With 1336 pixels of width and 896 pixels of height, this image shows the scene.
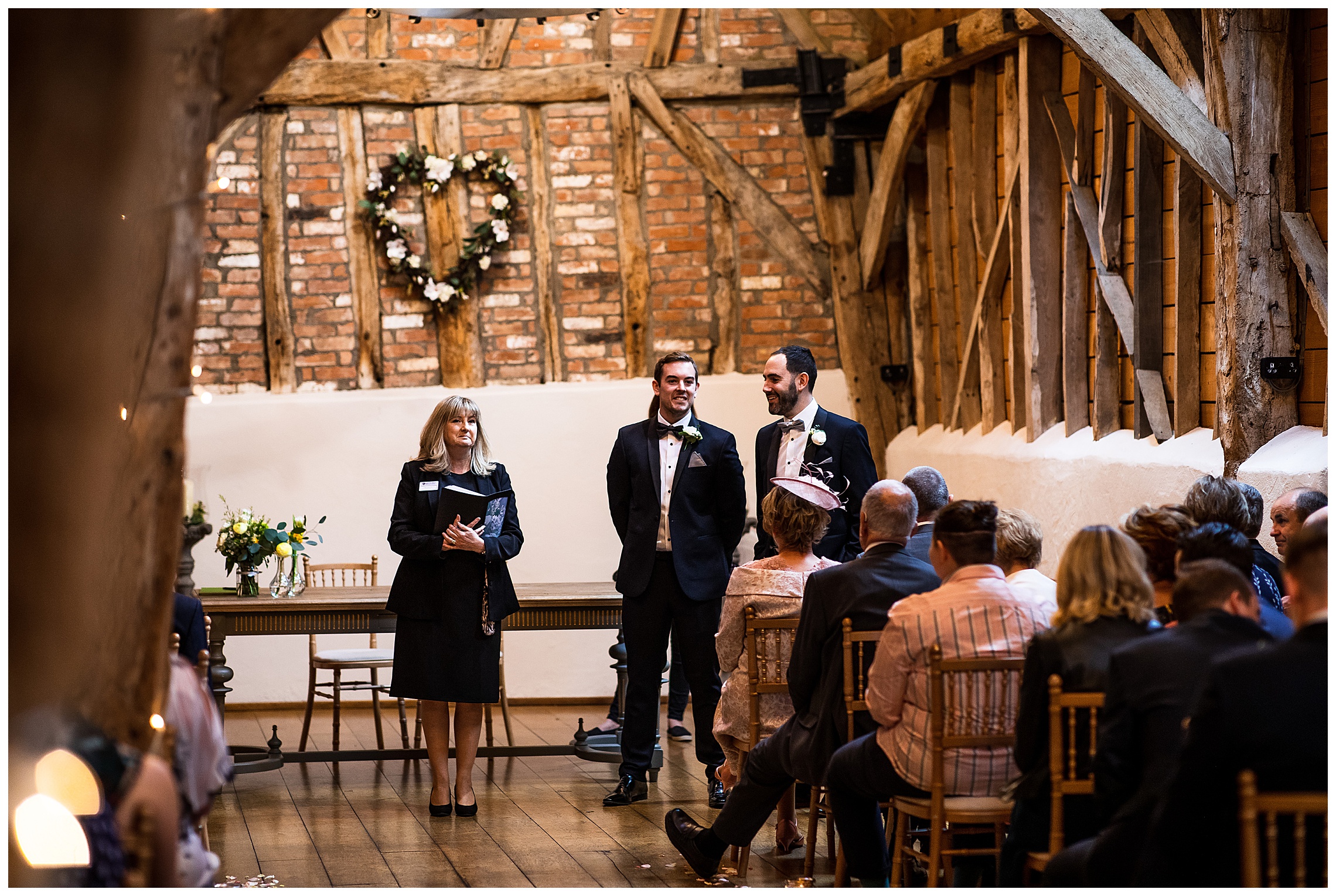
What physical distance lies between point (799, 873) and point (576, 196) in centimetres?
474

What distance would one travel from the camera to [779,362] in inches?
215

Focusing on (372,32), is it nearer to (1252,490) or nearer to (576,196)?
(576,196)

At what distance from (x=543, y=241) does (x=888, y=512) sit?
4635 millimetres

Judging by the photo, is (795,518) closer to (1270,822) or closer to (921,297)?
(1270,822)

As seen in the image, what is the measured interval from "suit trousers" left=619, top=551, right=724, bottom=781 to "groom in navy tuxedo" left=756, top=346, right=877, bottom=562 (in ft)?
1.15

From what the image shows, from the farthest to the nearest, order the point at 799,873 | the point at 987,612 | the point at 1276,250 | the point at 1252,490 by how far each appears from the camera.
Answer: the point at 1276,250, the point at 799,873, the point at 1252,490, the point at 987,612

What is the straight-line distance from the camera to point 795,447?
5.39m

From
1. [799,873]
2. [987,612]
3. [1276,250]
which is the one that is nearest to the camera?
[987,612]

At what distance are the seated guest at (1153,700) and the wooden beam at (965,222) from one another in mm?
4658

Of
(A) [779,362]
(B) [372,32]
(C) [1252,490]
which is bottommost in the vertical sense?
(C) [1252,490]

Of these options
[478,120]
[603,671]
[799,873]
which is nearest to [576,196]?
[478,120]

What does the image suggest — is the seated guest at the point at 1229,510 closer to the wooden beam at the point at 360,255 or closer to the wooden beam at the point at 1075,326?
the wooden beam at the point at 1075,326

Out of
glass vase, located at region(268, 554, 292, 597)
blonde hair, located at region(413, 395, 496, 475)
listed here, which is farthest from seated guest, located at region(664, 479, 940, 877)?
glass vase, located at region(268, 554, 292, 597)

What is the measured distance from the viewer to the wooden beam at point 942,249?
7527 millimetres
